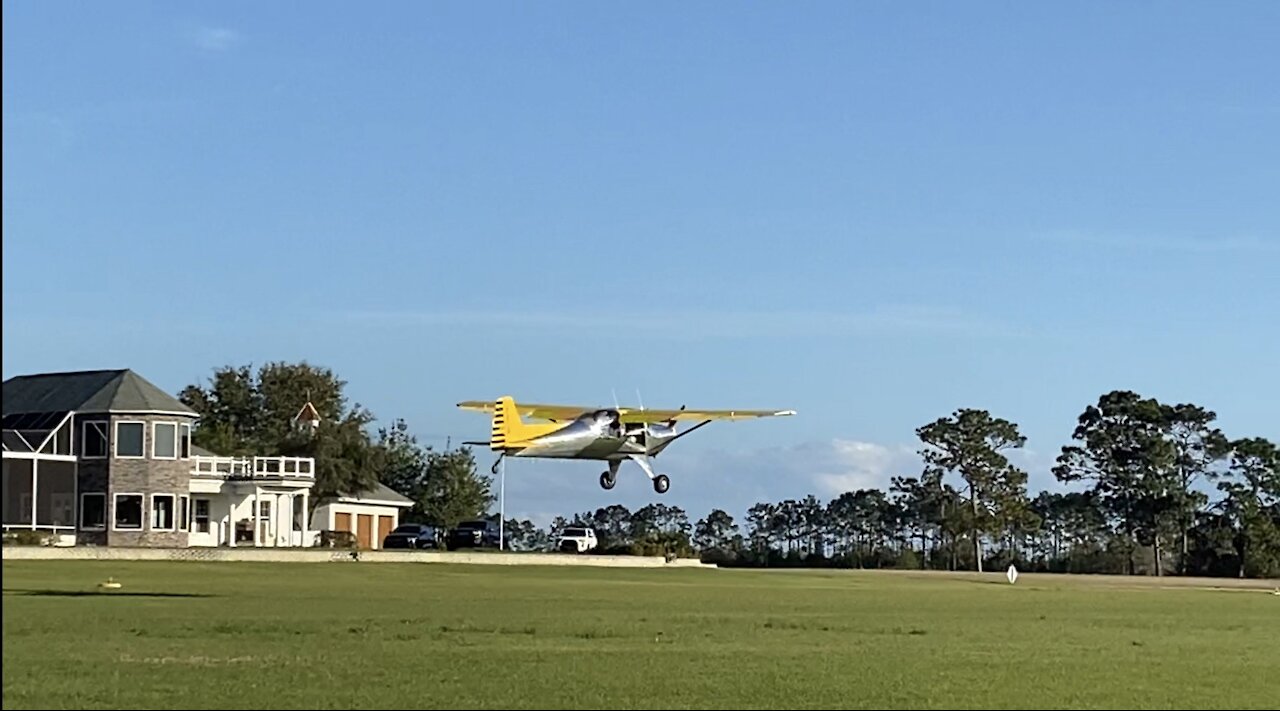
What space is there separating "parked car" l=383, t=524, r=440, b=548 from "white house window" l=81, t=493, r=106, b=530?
1856cm

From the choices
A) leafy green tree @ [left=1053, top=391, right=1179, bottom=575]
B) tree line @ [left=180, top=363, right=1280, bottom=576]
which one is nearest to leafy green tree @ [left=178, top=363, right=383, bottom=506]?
tree line @ [left=180, top=363, right=1280, bottom=576]

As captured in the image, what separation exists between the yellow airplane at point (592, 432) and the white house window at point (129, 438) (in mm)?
22477

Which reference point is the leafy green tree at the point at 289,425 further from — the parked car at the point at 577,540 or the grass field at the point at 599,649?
the grass field at the point at 599,649

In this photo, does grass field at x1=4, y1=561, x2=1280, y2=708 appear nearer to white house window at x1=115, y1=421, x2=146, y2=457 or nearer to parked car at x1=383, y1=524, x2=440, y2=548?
white house window at x1=115, y1=421, x2=146, y2=457

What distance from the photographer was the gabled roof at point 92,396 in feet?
276

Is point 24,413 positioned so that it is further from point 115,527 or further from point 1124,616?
point 1124,616

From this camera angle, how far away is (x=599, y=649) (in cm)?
2745

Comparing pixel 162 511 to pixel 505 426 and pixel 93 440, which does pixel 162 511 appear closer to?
pixel 93 440

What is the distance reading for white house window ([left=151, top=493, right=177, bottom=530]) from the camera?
3300 inches

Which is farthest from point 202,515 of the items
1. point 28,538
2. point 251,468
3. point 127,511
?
point 28,538

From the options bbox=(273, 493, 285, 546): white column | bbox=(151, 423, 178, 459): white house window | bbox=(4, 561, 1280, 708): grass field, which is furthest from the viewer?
bbox=(273, 493, 285, 546): white column

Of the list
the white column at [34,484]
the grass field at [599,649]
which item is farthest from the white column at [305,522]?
the grass field at [599,649]

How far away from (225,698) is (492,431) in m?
44.0

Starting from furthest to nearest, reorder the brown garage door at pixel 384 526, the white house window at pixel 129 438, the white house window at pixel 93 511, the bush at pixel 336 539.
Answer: the brown garage door at pixel 384 526 → the bush at pixel 336 539 → the white house window at pixel 129 438 → the white house window at pixel 93 511
